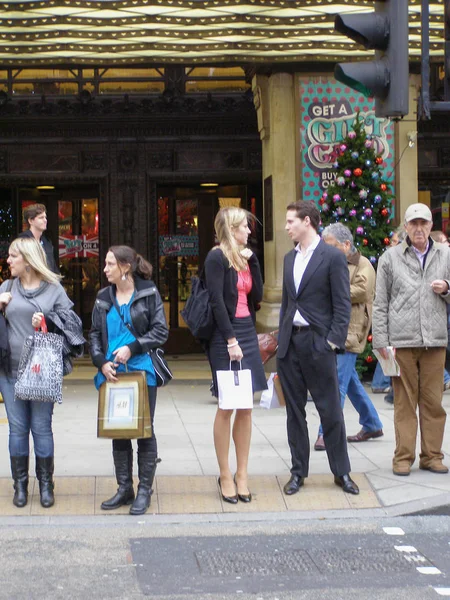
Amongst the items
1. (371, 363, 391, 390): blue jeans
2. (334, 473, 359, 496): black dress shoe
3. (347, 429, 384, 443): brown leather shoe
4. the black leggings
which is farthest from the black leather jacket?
(371, 363, 391, 390): blue jeans

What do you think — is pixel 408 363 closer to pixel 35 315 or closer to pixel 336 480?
pixel 336 480

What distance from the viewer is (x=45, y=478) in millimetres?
7117

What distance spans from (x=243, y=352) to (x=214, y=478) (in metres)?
1.16

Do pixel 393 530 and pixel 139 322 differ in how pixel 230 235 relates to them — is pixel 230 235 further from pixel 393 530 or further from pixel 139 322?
pixel 393 530

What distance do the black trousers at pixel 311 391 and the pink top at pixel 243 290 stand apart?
0.42 metres

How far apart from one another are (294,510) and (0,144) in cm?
954

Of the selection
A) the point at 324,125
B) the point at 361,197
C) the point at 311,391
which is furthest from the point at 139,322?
the point at 324,125

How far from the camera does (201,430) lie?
32.2 ft

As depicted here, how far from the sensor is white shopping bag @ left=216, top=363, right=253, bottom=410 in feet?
22.8

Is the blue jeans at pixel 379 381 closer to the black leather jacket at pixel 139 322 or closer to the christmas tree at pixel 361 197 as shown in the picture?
the christmas tree at pixel 361 197

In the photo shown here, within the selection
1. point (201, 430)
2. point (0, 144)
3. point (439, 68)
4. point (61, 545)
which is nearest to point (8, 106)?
point (0, 144)

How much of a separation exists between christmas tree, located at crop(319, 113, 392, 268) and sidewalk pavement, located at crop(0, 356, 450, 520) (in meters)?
2.66

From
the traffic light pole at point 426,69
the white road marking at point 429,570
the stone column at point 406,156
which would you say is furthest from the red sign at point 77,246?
the white road marking at point 429,570

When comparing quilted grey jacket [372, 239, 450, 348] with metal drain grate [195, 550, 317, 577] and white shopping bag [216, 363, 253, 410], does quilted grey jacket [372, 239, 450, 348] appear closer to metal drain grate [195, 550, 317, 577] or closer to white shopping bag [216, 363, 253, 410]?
white shopping bag [216, 363, 253, 410]
